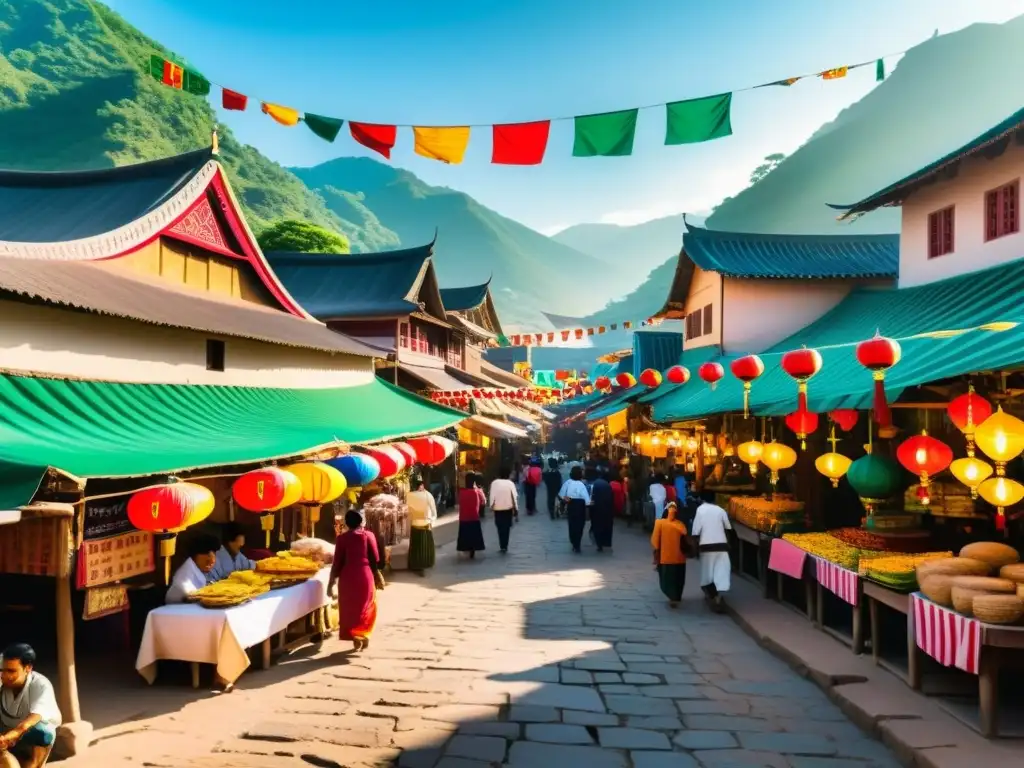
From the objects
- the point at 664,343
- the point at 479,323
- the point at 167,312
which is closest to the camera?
the point at 167,312

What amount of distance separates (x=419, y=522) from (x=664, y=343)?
1643 cm

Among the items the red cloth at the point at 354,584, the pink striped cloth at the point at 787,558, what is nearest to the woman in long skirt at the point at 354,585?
the red cloth at the point at 354,584

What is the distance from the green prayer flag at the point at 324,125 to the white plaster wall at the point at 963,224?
12386 millimetres

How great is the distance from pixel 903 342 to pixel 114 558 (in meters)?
10.3

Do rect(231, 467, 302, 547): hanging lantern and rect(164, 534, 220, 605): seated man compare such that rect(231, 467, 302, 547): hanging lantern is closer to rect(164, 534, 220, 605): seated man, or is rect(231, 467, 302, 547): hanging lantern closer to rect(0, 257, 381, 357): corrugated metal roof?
rect(164, 534, 220, 605): seated man

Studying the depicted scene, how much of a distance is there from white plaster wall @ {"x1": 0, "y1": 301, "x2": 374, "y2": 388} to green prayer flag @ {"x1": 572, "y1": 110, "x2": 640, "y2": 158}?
701cm

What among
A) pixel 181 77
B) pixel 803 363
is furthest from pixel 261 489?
pixel 181 77

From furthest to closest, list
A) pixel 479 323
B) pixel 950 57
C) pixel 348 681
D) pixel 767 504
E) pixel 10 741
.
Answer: pixel 950 57
pixel 479 323
pixel 767 504
pixel 348 681
pixel 10 741

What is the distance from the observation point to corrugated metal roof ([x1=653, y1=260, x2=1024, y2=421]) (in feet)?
23.5

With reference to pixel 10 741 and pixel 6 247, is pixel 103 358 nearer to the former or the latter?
pixel 6 247

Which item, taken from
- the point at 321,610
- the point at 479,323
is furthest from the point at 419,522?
the point at 479,323

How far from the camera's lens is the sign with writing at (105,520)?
7.07 meters

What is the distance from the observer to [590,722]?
6.47 m

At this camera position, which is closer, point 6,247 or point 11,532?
point 11,532
